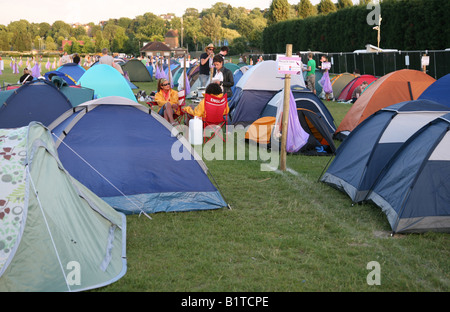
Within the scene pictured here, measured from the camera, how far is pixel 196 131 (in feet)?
36.1

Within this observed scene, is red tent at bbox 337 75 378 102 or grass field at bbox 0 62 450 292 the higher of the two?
red tent at bbox 337 75 378 102

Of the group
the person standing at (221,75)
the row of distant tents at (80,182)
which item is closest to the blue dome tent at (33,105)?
the row of distant tents at (80,182)

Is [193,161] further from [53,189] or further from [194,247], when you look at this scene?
[53,189]

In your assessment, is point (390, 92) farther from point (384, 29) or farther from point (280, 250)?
point (384, 29)

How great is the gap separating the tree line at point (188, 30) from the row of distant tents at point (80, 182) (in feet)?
134

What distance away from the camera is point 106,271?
4598 millimetres

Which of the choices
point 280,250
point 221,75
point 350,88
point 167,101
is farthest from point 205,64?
point 280,250

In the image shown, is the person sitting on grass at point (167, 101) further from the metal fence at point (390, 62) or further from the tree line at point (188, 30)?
the tree line at point (188, 30)

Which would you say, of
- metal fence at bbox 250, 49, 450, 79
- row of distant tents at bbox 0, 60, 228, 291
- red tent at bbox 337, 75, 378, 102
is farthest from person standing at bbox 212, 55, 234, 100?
metal fence at bbox 250, 49, 450, 79

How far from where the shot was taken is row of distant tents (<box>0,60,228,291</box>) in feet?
14.1

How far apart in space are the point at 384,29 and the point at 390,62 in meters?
11.8

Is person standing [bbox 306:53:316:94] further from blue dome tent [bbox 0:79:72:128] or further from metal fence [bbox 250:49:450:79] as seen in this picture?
blue dome tent [bbox 0:79:72:128]

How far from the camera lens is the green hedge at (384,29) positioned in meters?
29.9

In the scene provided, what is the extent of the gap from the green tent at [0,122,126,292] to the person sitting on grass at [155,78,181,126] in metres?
6.82
